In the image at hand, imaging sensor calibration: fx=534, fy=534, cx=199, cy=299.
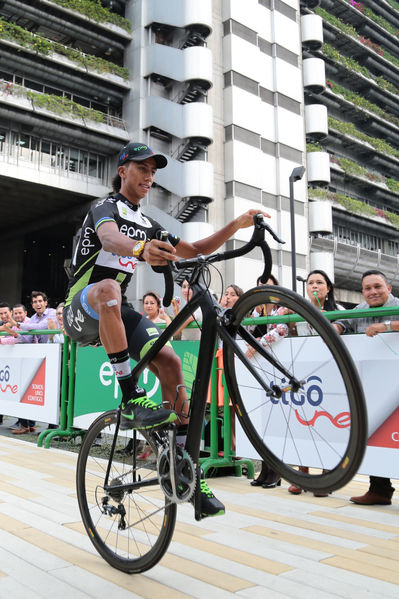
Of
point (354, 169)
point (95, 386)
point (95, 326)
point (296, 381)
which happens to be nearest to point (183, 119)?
point (354, 169)

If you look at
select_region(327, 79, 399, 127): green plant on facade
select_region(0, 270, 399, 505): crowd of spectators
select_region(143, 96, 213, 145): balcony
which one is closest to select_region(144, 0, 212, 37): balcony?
select_region(143, 96, 213, 145): balcony

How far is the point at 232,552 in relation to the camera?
126 inches

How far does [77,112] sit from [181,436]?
93.4 feet

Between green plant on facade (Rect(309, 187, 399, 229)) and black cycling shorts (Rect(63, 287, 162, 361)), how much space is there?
3696 cm

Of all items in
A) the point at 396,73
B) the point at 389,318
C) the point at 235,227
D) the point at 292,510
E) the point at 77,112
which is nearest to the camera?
the point at 235,227

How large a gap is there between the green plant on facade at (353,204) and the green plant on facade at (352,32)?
542 inches

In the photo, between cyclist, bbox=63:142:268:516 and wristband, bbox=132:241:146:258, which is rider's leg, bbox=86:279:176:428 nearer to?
cyclist, bbox=63:142:268:516

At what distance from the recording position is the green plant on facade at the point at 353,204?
38875 mm

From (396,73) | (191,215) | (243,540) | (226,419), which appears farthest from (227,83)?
(243,540)

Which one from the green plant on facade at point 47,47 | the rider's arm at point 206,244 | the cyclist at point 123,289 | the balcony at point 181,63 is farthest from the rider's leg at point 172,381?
the balcony at point 181,63

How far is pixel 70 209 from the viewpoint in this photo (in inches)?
1308

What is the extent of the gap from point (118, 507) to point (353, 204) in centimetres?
4277

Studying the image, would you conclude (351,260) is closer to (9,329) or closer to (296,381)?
(9,329)

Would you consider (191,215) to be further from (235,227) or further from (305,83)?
(235,227)
